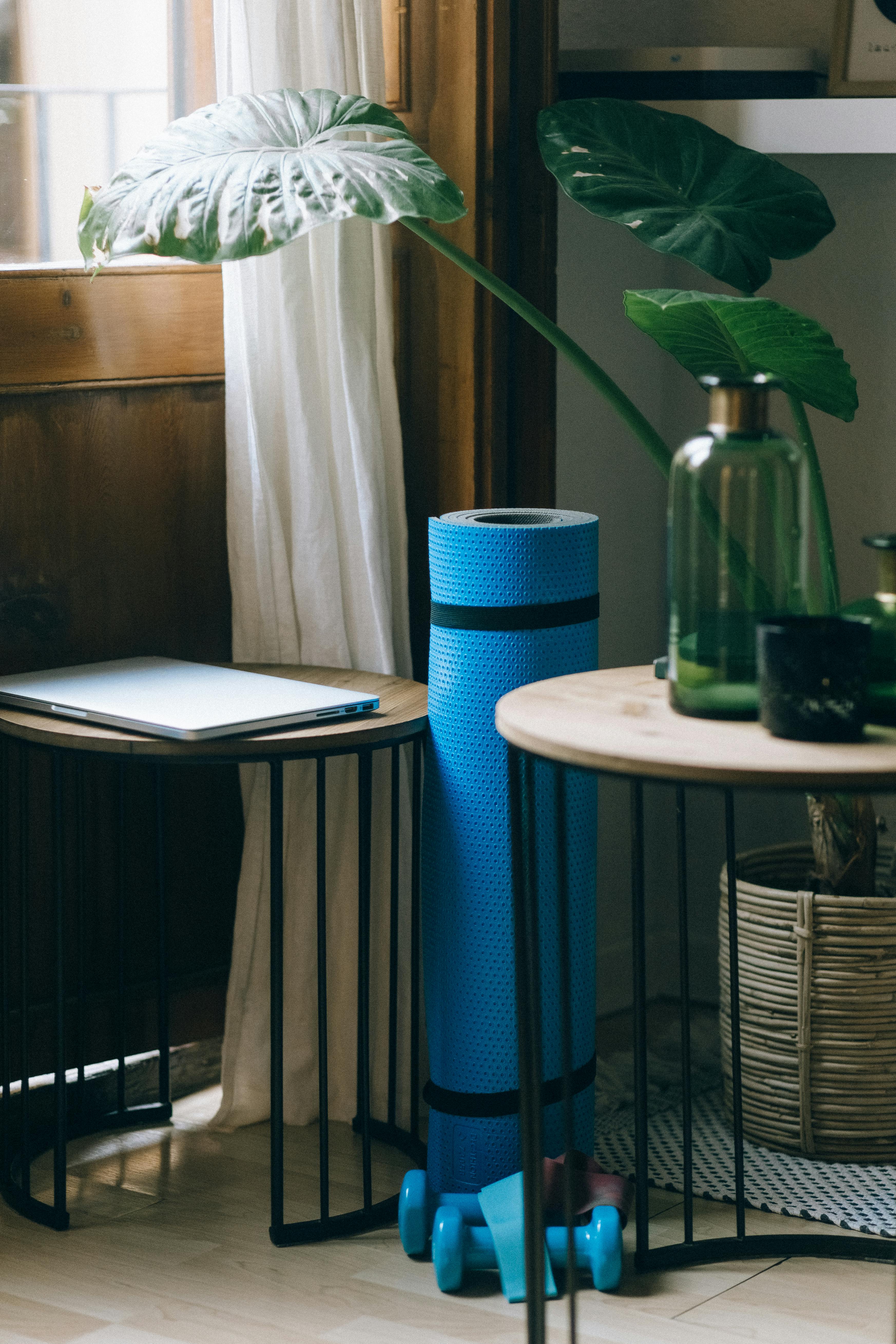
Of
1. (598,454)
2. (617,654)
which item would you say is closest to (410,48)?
(598,454)

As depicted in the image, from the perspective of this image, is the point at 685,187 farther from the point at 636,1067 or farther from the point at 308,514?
the point at 636,1067

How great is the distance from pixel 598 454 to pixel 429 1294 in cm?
128

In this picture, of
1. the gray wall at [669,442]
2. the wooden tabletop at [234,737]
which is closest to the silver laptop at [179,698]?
the wooden tabletop at [234,737]

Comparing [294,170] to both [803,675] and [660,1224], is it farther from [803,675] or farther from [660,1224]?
[660,1224]

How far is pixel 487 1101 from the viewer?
6.70 feet

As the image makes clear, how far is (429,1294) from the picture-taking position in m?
1.87

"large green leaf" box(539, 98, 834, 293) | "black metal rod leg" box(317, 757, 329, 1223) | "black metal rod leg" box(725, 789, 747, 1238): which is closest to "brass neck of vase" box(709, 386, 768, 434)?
"black metal rod leg" box(725, 789, 747, 1238)

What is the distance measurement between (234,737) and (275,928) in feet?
0.72

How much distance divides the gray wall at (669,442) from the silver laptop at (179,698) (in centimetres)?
71

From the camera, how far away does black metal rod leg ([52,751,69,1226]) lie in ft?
6.56

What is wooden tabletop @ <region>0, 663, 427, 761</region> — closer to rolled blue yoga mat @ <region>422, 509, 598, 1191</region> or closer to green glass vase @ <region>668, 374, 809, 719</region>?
rolled blue yoga mat @ <region>422, 509, 598, 1191</region>

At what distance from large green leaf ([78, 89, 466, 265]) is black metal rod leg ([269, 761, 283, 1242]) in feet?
1.80

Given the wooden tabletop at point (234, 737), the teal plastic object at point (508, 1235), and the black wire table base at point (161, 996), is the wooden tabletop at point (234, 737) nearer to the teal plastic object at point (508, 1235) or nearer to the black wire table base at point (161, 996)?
the black wire table base at point (161, 996)

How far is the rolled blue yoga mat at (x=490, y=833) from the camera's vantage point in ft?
6.52
